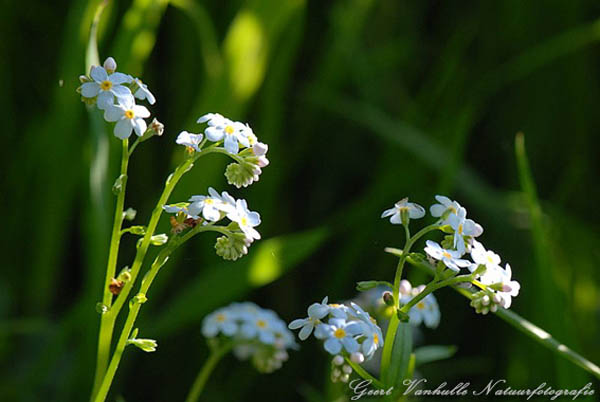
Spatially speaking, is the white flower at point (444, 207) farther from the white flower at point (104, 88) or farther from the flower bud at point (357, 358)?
the white flower at point (104, 88)

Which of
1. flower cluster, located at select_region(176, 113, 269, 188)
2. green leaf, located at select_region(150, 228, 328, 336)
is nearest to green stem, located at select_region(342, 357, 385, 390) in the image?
flower cluster, located at select_region(176, 113, 269, 188)

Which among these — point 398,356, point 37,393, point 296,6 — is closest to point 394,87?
point 296,6

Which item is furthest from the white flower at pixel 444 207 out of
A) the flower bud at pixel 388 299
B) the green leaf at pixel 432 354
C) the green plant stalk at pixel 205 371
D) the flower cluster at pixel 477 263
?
Result: the green plant stalk at pixel 205 371

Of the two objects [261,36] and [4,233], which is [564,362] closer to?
[261,36]

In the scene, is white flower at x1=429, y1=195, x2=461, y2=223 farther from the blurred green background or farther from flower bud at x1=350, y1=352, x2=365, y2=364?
the blurred green background

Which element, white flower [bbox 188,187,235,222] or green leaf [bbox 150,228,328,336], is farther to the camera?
green leaf [bbox 150,228,328,336]
